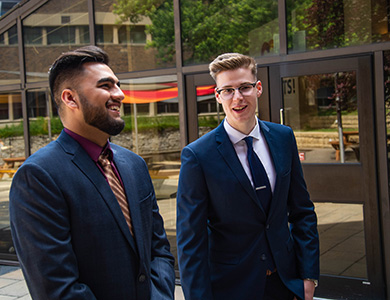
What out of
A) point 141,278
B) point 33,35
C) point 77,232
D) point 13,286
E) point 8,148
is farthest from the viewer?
point 8,148

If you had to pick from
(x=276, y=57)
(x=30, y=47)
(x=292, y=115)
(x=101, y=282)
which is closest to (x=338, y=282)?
(x=292, y=115)

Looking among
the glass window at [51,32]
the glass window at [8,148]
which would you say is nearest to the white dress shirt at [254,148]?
the glass window at [51,32]

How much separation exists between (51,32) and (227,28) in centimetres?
252

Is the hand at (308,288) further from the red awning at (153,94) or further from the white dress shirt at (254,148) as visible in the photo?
Result: the red awning at (153,94)

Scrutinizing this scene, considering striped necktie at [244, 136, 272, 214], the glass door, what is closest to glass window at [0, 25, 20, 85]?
the glass door

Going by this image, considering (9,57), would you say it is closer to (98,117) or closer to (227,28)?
(227,28)

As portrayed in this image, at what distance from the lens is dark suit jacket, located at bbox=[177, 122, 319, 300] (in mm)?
2381

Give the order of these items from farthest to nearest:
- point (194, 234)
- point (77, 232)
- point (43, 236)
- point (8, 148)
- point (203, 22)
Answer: point (8, 148)
point (203, 22)
point (194, 234)
point (77, 232)
point (43, 236)

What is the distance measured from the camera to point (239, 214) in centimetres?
238

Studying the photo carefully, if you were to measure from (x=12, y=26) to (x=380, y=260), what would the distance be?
5539 mm

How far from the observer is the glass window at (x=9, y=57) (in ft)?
21.6

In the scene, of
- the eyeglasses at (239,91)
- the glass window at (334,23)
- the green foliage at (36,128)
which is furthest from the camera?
the green foliage at (36,128)

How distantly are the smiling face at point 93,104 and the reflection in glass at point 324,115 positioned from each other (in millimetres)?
3094

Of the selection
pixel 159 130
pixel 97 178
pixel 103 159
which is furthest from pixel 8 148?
pixel 97 178
